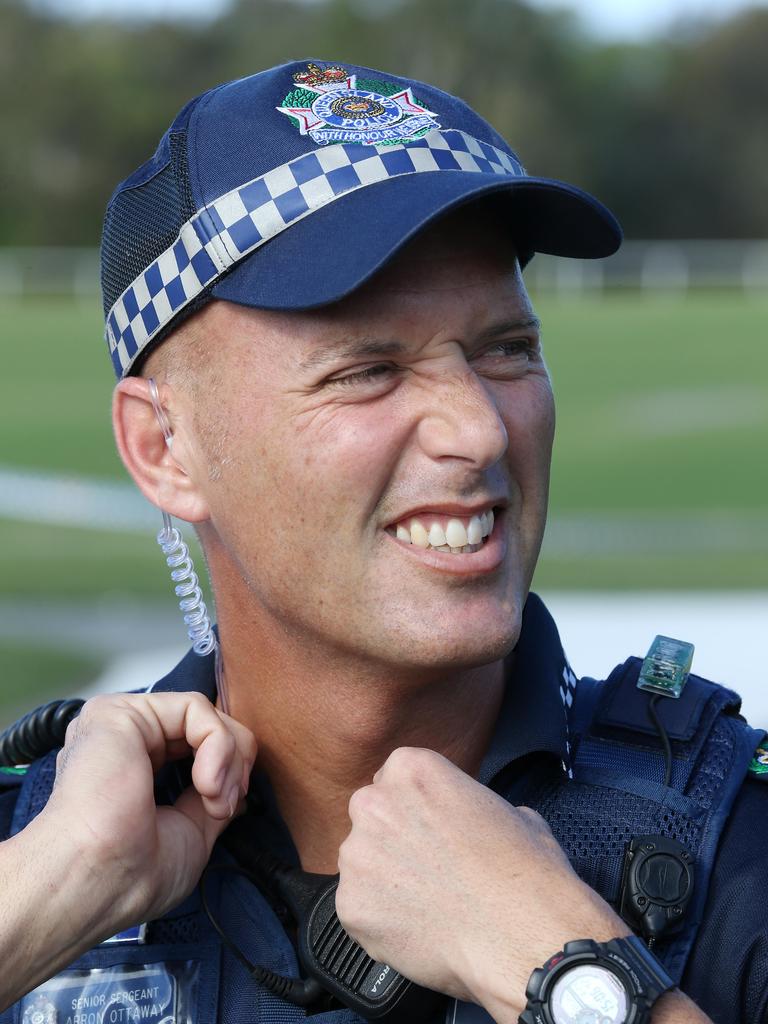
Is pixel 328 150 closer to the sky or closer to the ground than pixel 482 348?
closer to the sky

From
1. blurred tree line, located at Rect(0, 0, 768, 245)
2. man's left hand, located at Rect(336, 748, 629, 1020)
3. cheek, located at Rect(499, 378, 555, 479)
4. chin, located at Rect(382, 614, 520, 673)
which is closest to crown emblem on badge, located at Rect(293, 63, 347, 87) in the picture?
cheek, located at Rect(499, 378, 555, 479)

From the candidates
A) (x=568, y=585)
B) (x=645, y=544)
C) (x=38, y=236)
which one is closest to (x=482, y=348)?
(x=568, y=585)

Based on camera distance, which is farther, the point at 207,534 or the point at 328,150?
the point at 207,534

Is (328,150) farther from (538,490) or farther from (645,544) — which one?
(645,544)

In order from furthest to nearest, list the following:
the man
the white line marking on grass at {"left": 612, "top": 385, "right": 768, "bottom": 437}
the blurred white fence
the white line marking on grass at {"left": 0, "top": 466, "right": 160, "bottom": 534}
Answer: the blurred white fence < the white line marking on grass at {"left": 612, "top": 385, "right": 768, "bottom": 437} < the white line marking on grass at {"left": 0, "top": 466, "right": 160, "bottom": 534} < the man

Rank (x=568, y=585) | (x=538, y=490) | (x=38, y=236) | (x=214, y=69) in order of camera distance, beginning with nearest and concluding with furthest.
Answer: (x=538, y=490)
(x=568, y=585)
(x=38, y=236)
(x=214, y=69)

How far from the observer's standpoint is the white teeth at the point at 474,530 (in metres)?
2.13

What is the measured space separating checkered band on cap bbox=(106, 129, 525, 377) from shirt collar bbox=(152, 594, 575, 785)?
70cm

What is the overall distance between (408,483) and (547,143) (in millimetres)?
51881

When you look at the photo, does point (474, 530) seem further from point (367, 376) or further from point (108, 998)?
Result: point (108, 998)

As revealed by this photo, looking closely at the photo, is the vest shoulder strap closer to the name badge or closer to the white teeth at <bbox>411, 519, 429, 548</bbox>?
the white teeth at <bbox>411, 519, 429, 548</bbox>

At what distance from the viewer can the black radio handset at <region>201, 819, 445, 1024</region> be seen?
2076 millimetres

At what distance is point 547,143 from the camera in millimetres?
52125

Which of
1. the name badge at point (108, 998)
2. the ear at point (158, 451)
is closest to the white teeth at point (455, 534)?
the ear at point (158, 451)
